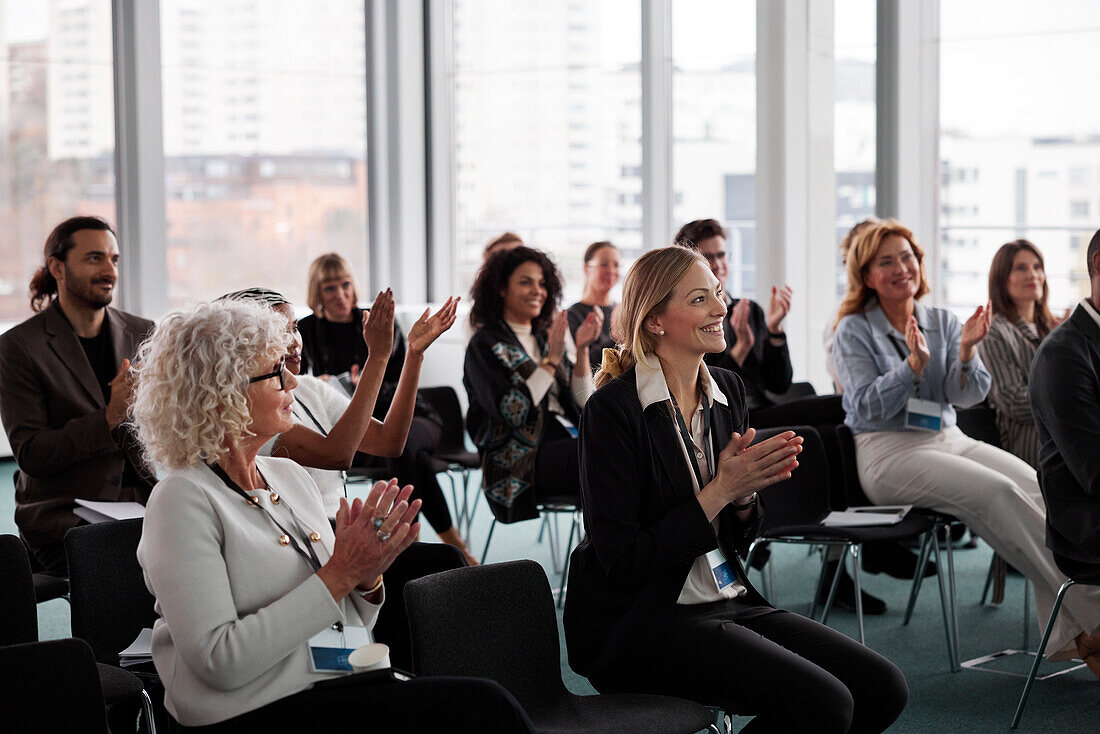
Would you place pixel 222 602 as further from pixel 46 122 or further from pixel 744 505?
pixel 46 122

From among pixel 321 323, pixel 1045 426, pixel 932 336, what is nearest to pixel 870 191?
pixel 932 336

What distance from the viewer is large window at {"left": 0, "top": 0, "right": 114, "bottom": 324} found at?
7.52 metres

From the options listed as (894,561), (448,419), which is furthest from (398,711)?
(448,419)

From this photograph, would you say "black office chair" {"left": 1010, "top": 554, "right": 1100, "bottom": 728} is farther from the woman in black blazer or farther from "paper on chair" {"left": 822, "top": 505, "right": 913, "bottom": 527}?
the woman in black blazer

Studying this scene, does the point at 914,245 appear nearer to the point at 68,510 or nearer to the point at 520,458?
the point at 520,458

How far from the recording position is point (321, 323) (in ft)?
17.2

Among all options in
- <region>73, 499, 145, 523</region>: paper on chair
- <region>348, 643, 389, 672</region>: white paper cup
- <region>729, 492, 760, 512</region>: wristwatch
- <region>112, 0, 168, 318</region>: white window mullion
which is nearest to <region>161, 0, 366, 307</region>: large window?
<region>112, 0, 168, 318</region>: white window mullion

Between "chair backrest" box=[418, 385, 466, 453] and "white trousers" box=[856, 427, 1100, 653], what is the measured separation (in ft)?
6.43

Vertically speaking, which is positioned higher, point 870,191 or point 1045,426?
point 870,191

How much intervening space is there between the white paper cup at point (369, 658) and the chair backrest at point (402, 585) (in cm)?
54

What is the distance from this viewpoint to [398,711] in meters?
1.79

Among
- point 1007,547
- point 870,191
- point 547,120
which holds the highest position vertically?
point 547,120

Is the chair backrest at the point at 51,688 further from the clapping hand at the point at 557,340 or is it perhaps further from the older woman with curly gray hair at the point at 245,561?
the clapping hand at the point at 557,340

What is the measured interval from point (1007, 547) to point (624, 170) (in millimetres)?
5363
